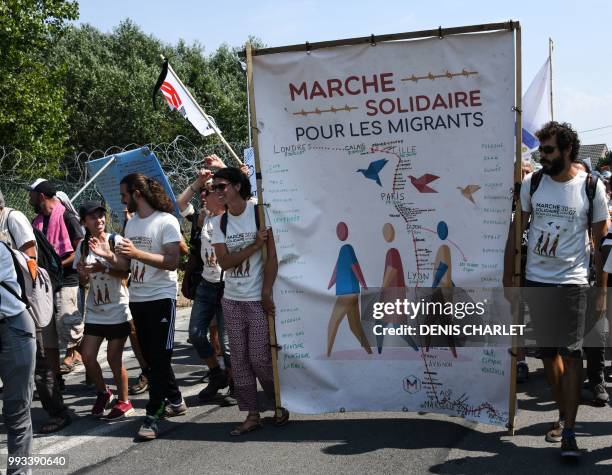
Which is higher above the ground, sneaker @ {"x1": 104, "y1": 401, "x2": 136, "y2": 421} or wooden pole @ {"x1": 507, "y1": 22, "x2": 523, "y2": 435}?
Answer: wooden pole @ {"x1": 507, "y1": 22, "x2": 523, "y2": 435}

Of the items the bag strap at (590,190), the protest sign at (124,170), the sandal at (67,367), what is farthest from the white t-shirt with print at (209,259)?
the bag strap at (590,190)

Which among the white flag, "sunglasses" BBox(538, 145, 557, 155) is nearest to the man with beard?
"sunglasses" BBox(538, 145, 557, 155)

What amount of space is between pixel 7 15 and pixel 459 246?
17.6 m

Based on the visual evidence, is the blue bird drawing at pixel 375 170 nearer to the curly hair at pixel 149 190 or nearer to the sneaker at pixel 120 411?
the curly hair at pixel 149 190

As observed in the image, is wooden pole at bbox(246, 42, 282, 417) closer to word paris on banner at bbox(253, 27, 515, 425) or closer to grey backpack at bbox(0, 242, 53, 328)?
word paris on banner at bbox(253, 27, 515, 425)

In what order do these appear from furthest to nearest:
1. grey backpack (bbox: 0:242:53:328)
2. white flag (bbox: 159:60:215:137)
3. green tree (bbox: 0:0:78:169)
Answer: green tree (bbox: 0:0:78:169), white flag (bbox: 159:60:215:137), grey backpack (bbox: 0:242:53:328)

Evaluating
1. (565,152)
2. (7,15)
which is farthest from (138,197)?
(7,15)

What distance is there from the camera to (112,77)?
105 feet

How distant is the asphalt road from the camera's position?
4.88 m

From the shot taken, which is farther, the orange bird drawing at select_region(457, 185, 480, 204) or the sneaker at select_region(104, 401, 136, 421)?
the sneaker at select_region(104, 401, 136, 421)

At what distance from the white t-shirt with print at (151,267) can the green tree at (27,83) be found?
15.7m

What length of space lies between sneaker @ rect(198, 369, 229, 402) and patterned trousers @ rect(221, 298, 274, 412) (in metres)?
1.04

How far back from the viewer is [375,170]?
5.55 m

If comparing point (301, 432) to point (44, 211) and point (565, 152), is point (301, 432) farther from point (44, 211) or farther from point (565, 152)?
point (44, 211)
